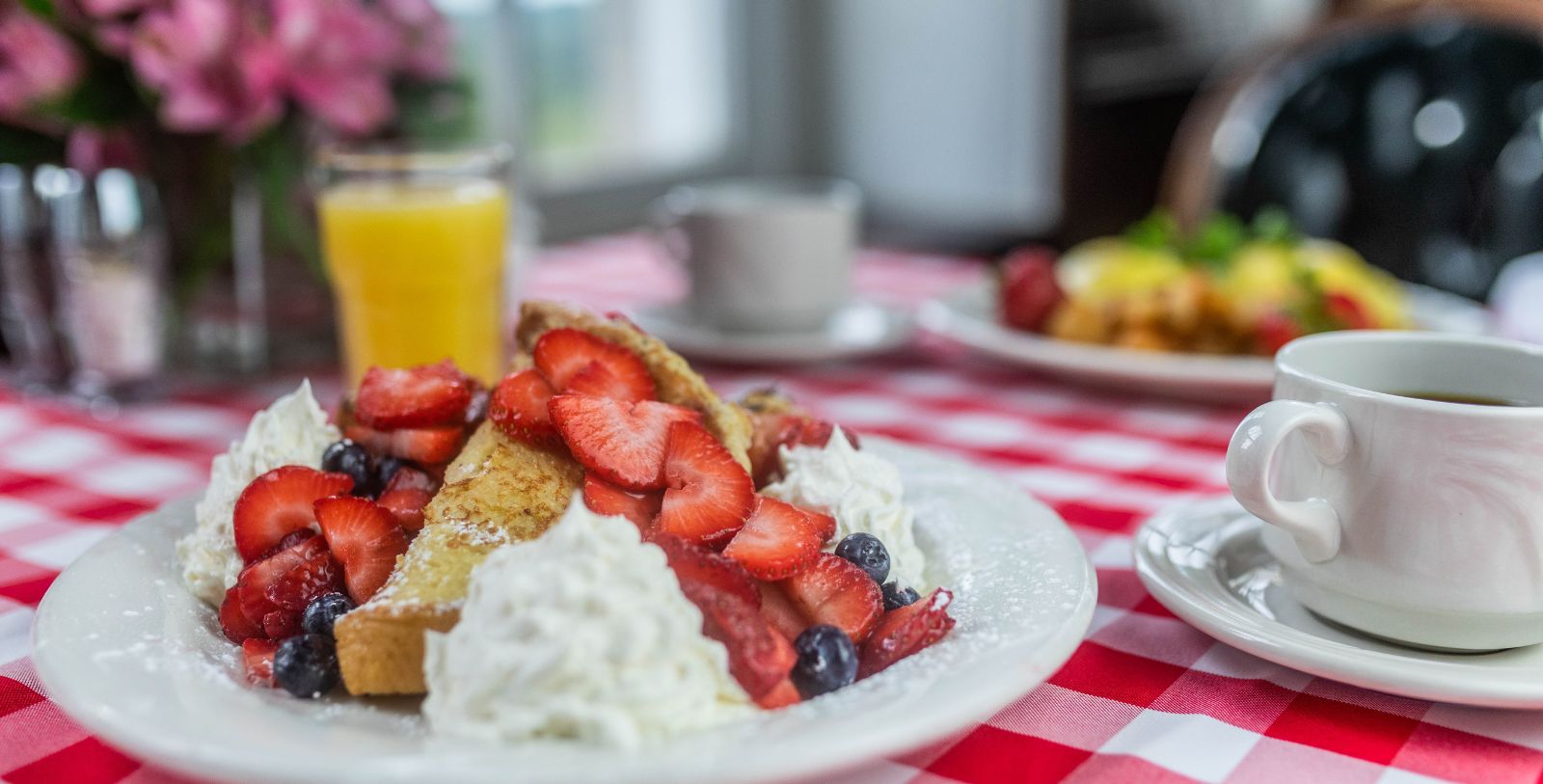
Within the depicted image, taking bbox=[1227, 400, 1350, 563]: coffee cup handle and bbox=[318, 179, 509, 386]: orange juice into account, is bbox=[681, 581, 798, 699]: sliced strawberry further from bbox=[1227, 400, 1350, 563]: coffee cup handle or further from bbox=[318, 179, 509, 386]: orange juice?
bbox=[318, 179, 509, 386]: orange juice

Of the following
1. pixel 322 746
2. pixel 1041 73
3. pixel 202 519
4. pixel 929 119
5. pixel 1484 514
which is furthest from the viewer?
pixel 929 119

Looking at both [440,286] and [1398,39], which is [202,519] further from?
[1398,39]

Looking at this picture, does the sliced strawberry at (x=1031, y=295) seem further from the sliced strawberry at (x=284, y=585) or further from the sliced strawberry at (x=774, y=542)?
the sliced strawberry at (x=284, y=585)

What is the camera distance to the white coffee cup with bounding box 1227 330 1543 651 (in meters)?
0.74

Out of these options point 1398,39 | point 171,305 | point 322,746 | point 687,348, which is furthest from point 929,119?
point 322,746

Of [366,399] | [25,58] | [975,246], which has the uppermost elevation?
[25,58]

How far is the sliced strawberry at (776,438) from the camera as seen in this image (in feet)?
3.14

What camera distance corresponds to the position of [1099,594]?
0.94 m

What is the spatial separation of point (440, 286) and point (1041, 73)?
8.96 feet

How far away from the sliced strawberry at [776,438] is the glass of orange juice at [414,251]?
645 millimetres

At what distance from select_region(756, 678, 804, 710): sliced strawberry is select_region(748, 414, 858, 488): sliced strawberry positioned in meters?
0.30

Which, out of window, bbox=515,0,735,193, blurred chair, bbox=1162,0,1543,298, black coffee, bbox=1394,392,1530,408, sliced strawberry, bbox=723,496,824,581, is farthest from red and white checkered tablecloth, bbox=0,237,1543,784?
window, bbox=515,0,735,193

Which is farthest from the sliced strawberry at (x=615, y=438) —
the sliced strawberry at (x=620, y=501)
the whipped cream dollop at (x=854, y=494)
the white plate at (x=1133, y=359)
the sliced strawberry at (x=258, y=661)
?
the white plate at (x=1133, y=359)

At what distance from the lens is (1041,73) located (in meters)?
3.78
